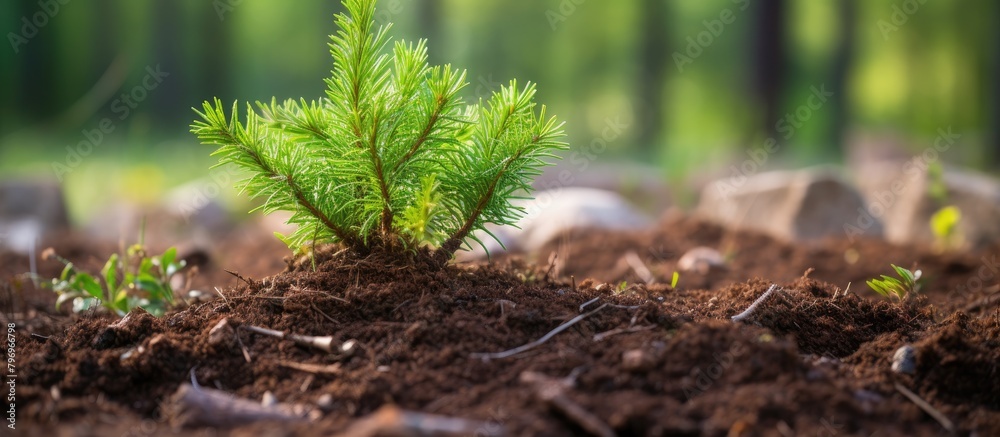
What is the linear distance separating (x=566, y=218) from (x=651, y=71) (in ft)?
38.9

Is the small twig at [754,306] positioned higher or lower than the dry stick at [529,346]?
lower

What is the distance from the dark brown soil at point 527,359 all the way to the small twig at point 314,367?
17 mm

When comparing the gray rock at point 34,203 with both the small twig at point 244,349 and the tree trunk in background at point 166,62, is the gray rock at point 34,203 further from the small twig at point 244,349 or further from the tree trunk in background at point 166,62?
the tree trunk in background at point 166,62

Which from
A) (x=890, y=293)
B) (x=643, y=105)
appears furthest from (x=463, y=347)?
(x=643, y=105)

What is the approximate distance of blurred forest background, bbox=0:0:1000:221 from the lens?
45.8 ft

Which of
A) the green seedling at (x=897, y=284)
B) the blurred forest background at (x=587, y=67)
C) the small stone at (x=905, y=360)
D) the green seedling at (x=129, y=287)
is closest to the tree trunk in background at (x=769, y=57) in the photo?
the blurred forest background at (x=587, y=67)

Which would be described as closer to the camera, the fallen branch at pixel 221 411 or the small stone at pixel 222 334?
the fallen branch at pixel 221 411

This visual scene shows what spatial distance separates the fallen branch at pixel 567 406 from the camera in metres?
1.42

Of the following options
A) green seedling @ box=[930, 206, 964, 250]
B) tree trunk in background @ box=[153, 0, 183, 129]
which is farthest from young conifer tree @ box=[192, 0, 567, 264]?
tree trunk in background @ box=[153, 0, 183, 129]

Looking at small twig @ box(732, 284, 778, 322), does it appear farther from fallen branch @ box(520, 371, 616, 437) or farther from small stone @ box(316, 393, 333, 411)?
small stone @ box(316, 393, 333, 411)

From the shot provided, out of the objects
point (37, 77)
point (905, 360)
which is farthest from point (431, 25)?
point (905, 360)

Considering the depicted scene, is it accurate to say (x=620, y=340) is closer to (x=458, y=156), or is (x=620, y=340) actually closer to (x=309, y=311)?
(x=458, y=156)

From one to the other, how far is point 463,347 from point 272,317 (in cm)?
58

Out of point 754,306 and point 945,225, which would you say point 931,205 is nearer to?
point 945,225
